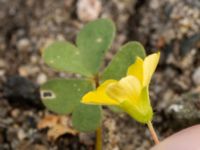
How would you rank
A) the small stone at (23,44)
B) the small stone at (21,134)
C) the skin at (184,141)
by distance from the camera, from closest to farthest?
the skin at (184,141) < the small stone at (21,134) < the small stone at (23,44)

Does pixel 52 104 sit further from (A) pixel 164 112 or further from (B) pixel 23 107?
(A) pixel 164 112

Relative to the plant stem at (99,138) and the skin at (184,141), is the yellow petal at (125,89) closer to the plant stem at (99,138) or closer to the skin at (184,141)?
the skin at (184,141)

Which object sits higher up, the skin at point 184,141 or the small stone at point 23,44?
the small stone at point 23,44

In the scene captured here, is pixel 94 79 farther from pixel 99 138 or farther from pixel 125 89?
pixel 125 89

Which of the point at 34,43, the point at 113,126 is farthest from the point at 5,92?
the point at 113,126

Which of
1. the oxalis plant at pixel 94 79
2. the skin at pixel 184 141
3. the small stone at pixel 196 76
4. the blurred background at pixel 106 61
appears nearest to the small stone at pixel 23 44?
the blurred background at pixel 106 61

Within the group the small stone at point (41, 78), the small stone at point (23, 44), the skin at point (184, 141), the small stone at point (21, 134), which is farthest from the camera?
the small stone at point (23, 44)

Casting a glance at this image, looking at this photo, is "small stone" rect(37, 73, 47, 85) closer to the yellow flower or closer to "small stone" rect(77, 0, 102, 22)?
"small stone" rect(77, 0, 102, 22)

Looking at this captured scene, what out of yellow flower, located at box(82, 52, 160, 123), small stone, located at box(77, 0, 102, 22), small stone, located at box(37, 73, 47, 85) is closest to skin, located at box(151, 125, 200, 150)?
yellow flower, located at box(82, 52, 160, 123)
